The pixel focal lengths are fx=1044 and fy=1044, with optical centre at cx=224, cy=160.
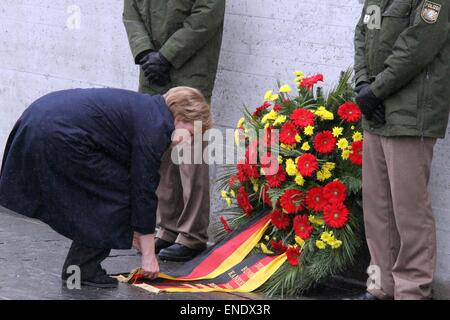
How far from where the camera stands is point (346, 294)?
5.77 meters

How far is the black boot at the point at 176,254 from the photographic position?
634 cm

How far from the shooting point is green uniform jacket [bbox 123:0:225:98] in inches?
248

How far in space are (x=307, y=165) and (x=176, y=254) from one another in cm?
118

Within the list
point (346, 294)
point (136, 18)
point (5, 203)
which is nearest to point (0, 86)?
point (136, 18)

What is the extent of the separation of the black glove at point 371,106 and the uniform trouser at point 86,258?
152 cm

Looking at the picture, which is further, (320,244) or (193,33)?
(193,33)

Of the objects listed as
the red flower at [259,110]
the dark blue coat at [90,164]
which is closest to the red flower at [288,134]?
the red flower at [259,110]

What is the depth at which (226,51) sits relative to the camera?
6.83m

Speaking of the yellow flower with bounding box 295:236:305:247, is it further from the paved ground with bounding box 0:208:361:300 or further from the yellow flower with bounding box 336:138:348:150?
the yellow flower with bounding box 336:138:348:150

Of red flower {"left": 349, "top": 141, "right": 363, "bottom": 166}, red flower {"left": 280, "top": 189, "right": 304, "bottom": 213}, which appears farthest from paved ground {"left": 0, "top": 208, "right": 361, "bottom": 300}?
red flower {"left": 349, "top": 141, "right": 363, "bottom": 166}

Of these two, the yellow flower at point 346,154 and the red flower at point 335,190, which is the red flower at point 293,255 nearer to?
the red flower at point 335,190

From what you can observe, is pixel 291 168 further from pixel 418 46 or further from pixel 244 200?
pixel 418 46

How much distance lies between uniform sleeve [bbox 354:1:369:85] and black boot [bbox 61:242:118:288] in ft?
5.22

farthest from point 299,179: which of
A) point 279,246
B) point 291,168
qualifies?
point 279,246
